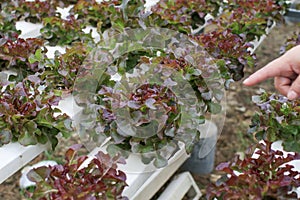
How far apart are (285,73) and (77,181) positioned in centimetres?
84

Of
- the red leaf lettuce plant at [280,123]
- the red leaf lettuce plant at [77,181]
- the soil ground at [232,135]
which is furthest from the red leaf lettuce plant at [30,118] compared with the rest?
the soil ground at [232,135]

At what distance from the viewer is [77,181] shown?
1.37 meters

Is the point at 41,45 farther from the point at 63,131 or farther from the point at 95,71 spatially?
the point at 63,131

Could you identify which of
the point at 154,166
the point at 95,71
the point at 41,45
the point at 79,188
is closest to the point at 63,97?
the point at 95,71

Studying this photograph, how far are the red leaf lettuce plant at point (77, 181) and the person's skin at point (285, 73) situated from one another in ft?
1.91

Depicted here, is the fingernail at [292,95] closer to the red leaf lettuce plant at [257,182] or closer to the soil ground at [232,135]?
the red leaf lettuce plant at [257,182]

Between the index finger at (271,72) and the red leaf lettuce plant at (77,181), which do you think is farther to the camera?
the index finger at (271,72)

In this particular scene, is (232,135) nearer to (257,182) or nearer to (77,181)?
(257,182)

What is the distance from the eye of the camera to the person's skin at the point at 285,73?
169cm

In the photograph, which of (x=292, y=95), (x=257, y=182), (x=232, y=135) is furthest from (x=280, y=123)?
(x=232, y=135)

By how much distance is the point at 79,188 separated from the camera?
1.32 metres

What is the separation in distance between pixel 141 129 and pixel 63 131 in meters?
0.27

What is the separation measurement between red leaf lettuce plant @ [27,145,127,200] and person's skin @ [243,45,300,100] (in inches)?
23.0

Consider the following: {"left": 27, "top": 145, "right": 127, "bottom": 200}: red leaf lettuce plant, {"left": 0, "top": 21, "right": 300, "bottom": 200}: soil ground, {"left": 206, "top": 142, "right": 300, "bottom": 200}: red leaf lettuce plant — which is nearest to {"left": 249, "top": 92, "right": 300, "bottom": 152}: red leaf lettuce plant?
{"left": 206, "top": 142, "right": 300, "bottom": 200}: red leaf lettuce plant
